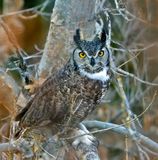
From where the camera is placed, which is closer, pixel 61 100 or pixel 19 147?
pixel 19 147

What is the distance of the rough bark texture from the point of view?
4641mm

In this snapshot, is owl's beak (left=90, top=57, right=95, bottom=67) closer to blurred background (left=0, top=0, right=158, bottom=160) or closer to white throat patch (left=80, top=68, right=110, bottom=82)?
white throat patch (left=80, top=68, right=110, bottom=82)

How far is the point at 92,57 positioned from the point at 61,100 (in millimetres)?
335

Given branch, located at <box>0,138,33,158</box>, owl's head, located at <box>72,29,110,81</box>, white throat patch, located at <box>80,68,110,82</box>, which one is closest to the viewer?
branch, located at <box>0,138,33,158</box>

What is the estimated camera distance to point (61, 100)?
183 inches

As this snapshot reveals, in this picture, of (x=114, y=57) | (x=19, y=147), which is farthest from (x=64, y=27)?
(x=114, y=57)

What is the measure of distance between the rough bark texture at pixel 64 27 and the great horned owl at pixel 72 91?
0.30 feet

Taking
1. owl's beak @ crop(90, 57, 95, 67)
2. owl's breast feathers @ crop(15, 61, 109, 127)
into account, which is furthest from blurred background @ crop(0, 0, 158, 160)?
owl's beak @ crop(90, 57, 95, 67)

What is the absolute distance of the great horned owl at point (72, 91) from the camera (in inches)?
181

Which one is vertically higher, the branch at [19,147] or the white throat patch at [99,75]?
the white throat patch at [99,75]

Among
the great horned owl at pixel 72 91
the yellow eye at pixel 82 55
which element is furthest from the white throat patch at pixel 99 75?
the yellow eye at pixel 82 55

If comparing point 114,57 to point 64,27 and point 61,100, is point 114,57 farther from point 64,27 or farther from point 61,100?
point 61,100

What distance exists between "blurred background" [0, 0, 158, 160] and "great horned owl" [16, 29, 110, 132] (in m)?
0.11

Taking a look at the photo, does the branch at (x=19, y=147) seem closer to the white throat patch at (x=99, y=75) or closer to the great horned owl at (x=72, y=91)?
the great horned owl at (x=72, y=91)
